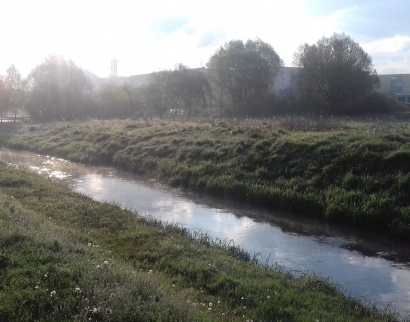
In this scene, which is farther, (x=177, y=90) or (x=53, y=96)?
(x=53, y=96)

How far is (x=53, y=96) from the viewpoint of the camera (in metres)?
57.5

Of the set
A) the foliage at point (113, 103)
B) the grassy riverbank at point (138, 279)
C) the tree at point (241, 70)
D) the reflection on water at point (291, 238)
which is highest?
the tree at point (241, 70)

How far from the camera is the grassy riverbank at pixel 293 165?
13.8 meters

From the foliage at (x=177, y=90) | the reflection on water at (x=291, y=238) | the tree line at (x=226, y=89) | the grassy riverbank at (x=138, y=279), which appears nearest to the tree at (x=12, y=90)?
the tree line at (x=226, y=89)

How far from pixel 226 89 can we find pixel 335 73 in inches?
492

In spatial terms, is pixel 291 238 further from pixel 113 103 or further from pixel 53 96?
pixel 53 96

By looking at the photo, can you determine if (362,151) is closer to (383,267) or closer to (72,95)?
(383,267)

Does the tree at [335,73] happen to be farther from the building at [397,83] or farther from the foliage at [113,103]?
the building at [397,83]

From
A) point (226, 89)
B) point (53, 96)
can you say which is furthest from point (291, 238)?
point (53, 96)

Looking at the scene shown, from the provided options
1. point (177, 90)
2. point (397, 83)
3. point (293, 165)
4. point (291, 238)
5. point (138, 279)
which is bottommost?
point (291, 238)

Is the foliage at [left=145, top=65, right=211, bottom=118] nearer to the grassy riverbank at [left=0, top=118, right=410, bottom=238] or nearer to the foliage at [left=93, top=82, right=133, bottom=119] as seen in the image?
the foliage at [left=93, top=82, right=133, bottom=119]

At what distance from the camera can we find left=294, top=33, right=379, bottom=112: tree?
47.9 meters

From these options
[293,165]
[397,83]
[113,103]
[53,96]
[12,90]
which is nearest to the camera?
[293,165]

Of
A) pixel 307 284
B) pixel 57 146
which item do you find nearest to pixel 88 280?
pixel 307 284
